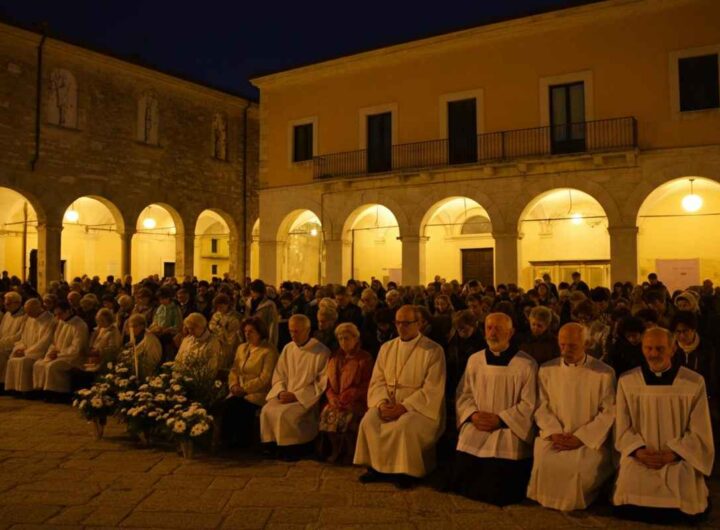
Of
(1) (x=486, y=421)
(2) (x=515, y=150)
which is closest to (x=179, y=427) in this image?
(1) (x=486, y=421)

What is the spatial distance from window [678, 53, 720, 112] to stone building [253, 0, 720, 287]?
0.08 feet

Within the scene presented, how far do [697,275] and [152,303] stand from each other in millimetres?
14210

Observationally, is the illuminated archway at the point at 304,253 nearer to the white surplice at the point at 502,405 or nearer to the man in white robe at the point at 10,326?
the man in white robe at the point at 10,326

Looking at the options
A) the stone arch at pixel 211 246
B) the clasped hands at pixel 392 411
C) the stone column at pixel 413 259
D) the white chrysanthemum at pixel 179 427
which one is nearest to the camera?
the clasped hands at pixel 392 411

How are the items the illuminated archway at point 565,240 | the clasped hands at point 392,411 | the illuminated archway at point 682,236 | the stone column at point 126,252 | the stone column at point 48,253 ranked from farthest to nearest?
the stone column at point 126,252
the stone column at point 48,253
the illuminated archway at point 565,240
the illuminated archway at point 682,236
the clasped hands at point 392,411

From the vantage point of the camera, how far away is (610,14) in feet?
54.9

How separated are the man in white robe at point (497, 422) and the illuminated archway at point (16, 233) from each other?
66.6ft

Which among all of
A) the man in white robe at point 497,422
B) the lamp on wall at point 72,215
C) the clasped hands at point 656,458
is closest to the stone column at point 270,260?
the lamp on wall at point 72,215

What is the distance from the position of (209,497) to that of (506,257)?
13.7 metres

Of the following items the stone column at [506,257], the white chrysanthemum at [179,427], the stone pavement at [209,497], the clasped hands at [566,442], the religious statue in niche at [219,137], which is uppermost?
the religious statue in niche at [219,137]

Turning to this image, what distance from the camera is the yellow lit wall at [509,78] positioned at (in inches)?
639

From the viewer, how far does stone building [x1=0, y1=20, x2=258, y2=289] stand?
67.1 ft

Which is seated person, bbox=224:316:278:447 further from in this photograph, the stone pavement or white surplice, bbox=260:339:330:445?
the stone pavement

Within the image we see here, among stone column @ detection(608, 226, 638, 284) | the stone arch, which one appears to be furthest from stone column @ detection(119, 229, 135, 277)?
stone column @ detection(608, 226, 638, 284)
